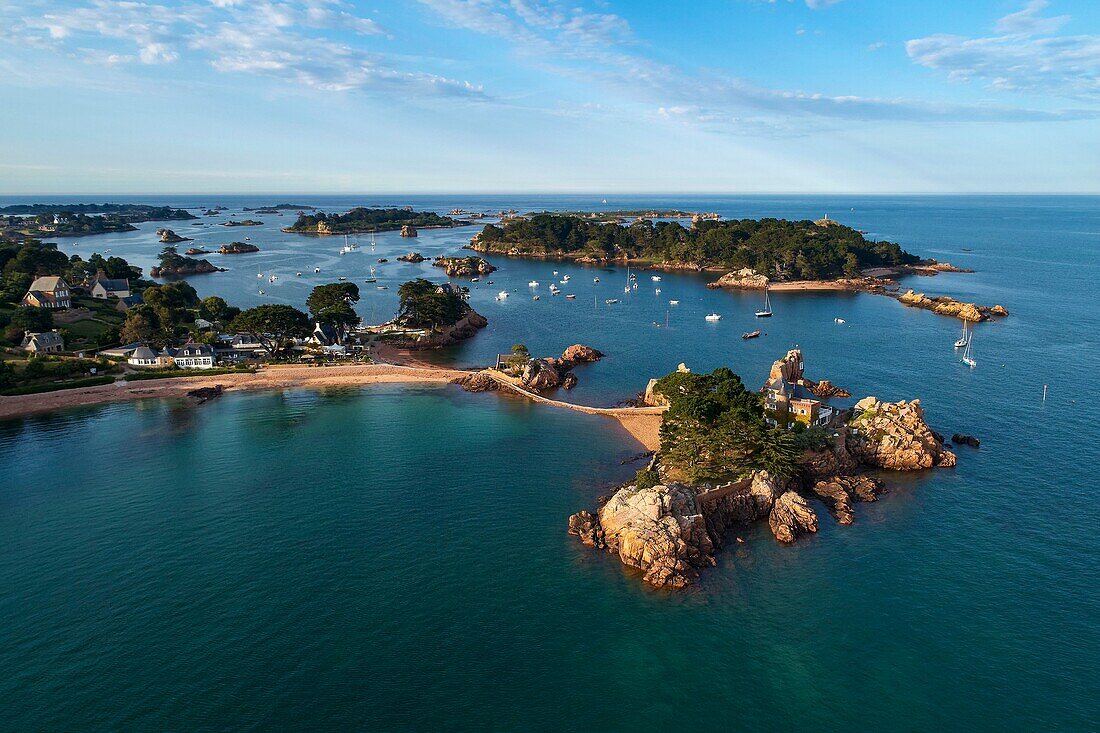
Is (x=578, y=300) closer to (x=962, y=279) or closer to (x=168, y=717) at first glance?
(x=962, y=279)

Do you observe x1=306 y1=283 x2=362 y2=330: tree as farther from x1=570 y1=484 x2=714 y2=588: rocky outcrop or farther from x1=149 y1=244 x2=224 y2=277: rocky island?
x1=149 y1=244 x2=224 y2=277: rocky island

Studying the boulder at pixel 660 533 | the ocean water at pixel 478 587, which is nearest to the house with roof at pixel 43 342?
the ocean water at pixel 478 587

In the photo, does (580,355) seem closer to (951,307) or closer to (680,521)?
(680,521)

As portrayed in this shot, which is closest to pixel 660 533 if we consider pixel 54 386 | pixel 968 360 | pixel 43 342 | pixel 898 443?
pixel 898 443

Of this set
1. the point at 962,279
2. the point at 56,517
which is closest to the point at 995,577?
the point at 56,517

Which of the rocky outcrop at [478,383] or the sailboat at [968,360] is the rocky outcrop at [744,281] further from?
the rocky outcrop at [478,383]

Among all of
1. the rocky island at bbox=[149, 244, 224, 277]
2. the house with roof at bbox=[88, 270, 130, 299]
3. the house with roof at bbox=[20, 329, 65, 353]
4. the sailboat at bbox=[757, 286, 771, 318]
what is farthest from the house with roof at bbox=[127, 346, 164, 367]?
the rocky island at bbox=[149, 244, 224, 277]
